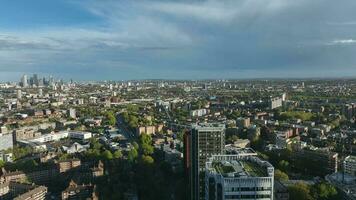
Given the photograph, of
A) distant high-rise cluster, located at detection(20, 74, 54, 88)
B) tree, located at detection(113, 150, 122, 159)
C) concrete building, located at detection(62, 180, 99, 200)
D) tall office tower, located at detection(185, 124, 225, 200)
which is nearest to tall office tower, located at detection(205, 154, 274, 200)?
tall office tower, located at detection(185, 124, 225, 200)

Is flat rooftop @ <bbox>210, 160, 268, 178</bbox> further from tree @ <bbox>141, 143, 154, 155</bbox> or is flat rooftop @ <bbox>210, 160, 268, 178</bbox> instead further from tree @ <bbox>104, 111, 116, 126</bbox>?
tree @ <bbox>104, 111, 116, 126</bbox>

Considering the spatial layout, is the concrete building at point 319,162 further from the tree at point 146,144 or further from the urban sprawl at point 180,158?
the tree at point 146,144

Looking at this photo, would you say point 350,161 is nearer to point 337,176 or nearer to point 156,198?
point 337,176

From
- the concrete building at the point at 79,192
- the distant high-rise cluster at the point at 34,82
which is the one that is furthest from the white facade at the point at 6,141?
the distant high-rise cluster at the point at 34,82

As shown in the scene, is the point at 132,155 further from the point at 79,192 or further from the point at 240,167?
the point at 240,167

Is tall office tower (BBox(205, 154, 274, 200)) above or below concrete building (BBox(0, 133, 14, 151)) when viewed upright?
above
